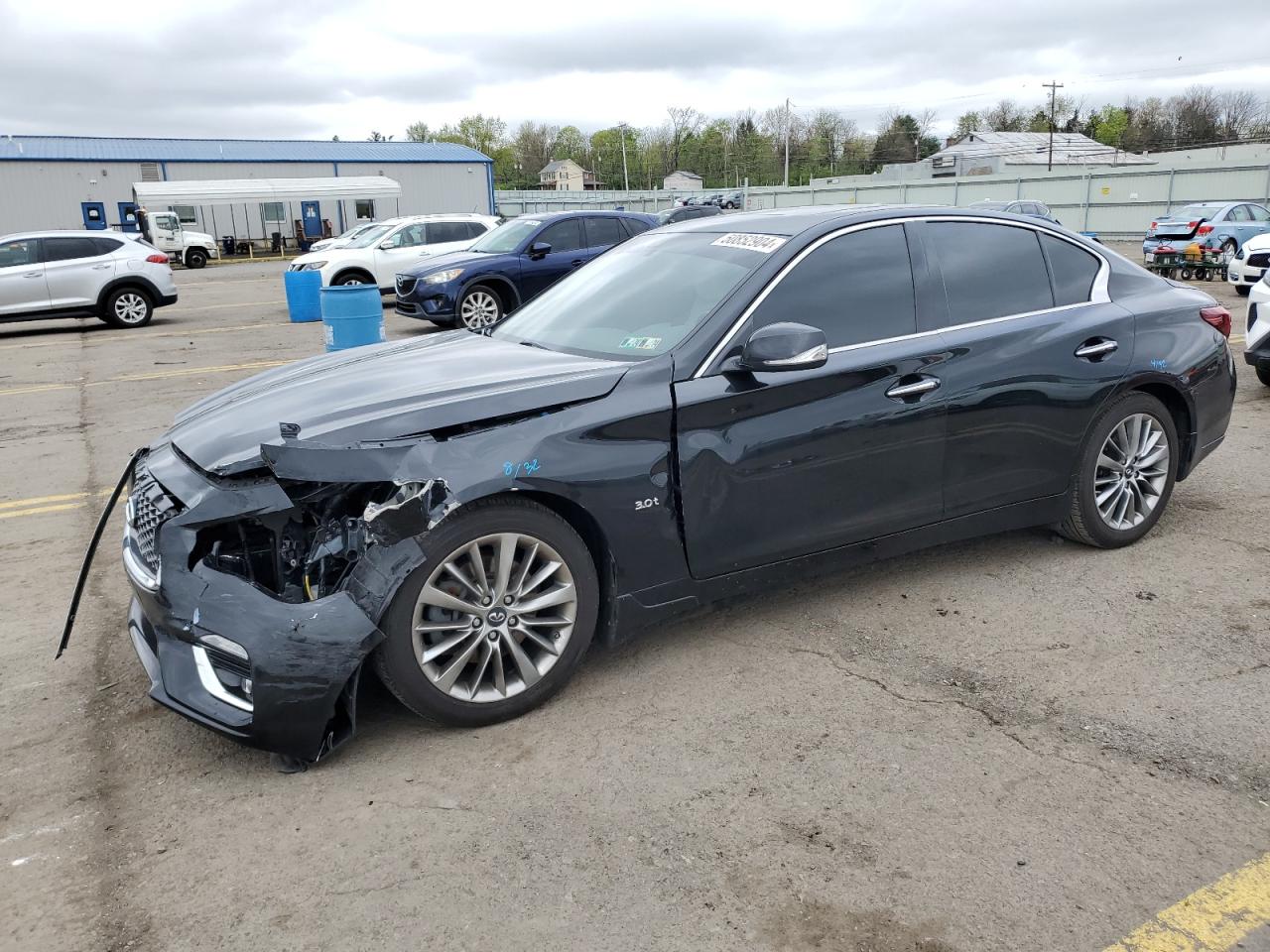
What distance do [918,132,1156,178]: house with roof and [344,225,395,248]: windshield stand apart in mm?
59971

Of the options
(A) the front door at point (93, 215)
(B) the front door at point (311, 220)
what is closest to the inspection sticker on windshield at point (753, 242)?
(B) the front door at point (311, 220)

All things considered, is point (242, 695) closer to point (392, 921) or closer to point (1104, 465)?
point (392, 921)

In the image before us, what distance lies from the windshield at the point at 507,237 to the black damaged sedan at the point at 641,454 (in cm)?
972

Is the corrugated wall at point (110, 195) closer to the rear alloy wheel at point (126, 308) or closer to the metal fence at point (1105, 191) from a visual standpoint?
the metal fence at point (1105, 191)

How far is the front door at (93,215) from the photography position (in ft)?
142

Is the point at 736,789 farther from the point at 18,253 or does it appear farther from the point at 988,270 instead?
the point at 18,253

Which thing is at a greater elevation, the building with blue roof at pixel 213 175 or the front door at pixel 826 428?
the building with blue roof at pixel 213 175

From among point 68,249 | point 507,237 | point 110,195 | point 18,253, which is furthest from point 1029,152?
point 18,253

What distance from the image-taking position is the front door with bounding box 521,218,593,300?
14.0 m

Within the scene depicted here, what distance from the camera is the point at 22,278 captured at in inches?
615

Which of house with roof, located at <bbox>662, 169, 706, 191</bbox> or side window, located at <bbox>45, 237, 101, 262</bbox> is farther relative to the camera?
house with roof, located at <bbox>662, 169, 706, 191</bbox>

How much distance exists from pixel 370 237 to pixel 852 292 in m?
16.8

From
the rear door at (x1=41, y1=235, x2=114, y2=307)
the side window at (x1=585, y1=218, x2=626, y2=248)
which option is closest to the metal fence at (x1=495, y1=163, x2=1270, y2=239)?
the side window at (x1=585, y1=218, x2=626, y2=248)

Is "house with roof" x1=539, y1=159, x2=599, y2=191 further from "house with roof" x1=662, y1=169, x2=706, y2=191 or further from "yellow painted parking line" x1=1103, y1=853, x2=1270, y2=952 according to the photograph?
"yellow painted parking line" x1=1103, y1=853, x2=1270, y2=952
